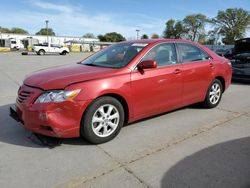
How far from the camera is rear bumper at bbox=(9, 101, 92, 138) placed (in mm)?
3541

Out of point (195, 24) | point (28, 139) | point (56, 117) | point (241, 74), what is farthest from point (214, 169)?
point (195, 24)

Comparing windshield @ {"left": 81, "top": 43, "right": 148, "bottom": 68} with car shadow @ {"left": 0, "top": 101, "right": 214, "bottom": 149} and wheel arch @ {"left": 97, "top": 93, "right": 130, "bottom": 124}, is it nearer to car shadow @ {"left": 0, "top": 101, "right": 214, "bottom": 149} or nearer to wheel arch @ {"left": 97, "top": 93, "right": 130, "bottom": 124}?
wheel arch @ {"left": 97, "top": 93, "right": 130, "bottom": 124}

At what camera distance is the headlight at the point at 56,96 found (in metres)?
3.56

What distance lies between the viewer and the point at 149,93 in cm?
440

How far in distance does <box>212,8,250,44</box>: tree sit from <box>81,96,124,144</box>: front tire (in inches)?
3281

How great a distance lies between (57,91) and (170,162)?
1.76 meters

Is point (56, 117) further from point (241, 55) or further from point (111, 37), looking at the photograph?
point (111, 37)

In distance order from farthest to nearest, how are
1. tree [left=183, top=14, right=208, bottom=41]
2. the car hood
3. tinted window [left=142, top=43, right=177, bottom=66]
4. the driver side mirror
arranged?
1. tree [left=183, top=14, right=208, bottom=41]
2. tinted window [left=142, top=43, right=177, bottom=66]
3. the driver side mirror
4. the car hood

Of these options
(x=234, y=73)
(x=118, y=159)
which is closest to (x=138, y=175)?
(x=118, y=159)

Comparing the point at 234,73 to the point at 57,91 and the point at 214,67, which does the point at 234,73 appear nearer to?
the point at 214,67

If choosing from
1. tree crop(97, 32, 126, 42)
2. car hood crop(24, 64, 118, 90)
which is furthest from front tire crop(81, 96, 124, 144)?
tree crop(97, 32, 126, 42)

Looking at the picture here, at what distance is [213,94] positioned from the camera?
5.88 m

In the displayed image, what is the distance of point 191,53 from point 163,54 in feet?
2.85

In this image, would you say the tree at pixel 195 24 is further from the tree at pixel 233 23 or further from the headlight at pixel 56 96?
the headlight at pixel 56 96
